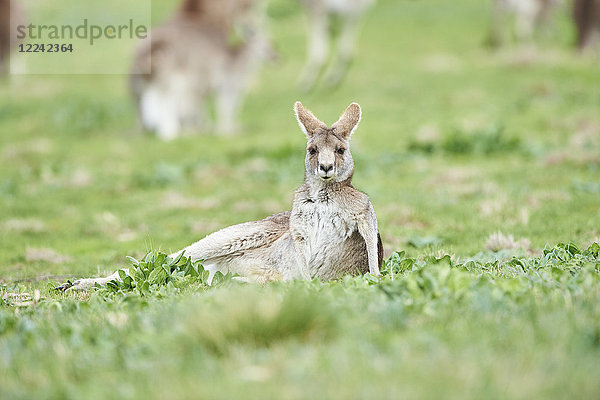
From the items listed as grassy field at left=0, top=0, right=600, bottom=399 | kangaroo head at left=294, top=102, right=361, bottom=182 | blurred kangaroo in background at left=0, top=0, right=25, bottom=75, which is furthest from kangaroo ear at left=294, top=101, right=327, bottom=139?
blurred kangaroo in background at left=0, top=0, right=25, bottom=75

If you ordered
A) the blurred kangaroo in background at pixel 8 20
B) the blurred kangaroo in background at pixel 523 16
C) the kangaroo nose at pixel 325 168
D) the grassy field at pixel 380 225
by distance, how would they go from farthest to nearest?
the blurred kangaroo in background at pixel 8 20, the blurred kangaroo in background at pixel 523 16, the kangaroo nose at pixel 325 168, the grassy field at pixel 380 225

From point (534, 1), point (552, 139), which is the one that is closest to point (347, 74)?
point (534, 1)

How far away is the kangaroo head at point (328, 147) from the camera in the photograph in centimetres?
554

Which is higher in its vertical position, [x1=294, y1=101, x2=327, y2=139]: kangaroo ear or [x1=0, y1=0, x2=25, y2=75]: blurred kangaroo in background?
[x1=0, y1=0, x2=25, y2=75]: blurred kangaroo in background

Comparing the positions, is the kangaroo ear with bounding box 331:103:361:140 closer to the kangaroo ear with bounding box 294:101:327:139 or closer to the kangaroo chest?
the kangaroo ear with bounding box 294:101:327:139

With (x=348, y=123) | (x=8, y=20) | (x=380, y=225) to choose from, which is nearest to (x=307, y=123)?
(x=348, y=123)

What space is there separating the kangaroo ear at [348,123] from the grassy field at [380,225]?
3.76ft

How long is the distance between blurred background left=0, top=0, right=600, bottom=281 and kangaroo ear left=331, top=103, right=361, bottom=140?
1738 mm

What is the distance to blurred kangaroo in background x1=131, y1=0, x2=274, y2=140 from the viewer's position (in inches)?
653

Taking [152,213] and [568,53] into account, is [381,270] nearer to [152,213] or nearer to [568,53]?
[152,213]

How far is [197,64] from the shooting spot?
17109 millimetres

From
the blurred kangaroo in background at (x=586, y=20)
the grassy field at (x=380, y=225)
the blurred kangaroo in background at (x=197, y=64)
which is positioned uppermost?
the blurred kangaroo in background at (x=586, y=20)

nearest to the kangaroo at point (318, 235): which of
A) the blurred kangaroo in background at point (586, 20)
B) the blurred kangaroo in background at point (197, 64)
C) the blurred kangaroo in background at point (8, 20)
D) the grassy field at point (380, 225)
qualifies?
the grassy field at point (380, 225)

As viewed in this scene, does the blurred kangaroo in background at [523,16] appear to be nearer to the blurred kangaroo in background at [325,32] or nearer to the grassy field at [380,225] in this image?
the grassy field at [380,225]
